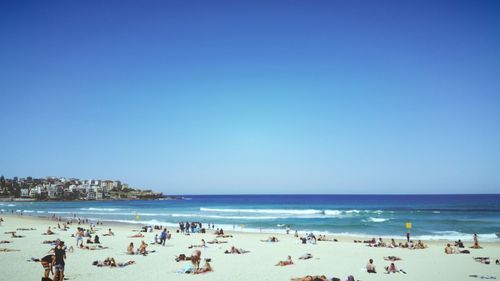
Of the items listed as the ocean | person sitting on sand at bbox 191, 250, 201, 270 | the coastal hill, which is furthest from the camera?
the coastal hill

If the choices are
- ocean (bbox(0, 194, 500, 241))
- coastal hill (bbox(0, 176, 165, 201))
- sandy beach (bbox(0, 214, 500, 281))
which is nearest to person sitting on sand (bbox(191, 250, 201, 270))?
sandy beach (bbox(0, 214, 500, 281))

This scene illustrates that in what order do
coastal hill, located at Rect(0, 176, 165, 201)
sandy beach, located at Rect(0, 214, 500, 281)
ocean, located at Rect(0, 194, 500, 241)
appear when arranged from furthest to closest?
coastal hill, located at Rect(0, 176, 165, 201) < ocean, located at Rect(0, 194, 500, 241) < sandy beach, located at Rect(0, 214, 500, 281)

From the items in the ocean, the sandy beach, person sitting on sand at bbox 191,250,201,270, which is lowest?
the ocean

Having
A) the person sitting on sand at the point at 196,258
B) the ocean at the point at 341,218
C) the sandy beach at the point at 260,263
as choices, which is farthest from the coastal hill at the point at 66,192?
the person sitting on sand at the point at 196,258

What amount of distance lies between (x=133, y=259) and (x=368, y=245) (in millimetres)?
15338

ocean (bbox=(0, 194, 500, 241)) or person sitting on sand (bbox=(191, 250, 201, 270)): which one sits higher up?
person sitting on sand (bbox=(191, 250, 201, 270))

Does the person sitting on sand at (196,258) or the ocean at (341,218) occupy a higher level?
the person sitting on sand at (196,258)

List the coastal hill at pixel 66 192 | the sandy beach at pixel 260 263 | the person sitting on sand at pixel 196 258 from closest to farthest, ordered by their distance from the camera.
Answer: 1. the sandy beach at pixel 260 263
2. the person sitting on sand at pixel 196 258
3. the coastal hill at pixel 66 192

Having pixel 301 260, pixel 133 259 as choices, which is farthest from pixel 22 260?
pixel 301 260

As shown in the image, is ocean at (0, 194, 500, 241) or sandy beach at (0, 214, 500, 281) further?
ocean at (0, 194, 500, 241)

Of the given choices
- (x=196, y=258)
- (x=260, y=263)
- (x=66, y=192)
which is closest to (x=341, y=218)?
(x=260, y=263)

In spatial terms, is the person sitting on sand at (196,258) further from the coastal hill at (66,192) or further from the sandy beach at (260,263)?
the coastal hill at (66,192)

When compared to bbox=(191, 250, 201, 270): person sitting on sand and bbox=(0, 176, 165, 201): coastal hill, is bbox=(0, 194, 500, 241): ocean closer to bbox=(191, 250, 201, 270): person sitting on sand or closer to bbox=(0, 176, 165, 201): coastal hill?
bbox=(191, 250, 201, 270): person sitting on sand

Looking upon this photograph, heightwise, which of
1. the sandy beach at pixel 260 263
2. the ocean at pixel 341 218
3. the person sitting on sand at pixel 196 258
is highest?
the person sitting on sand at pixel 196 258
